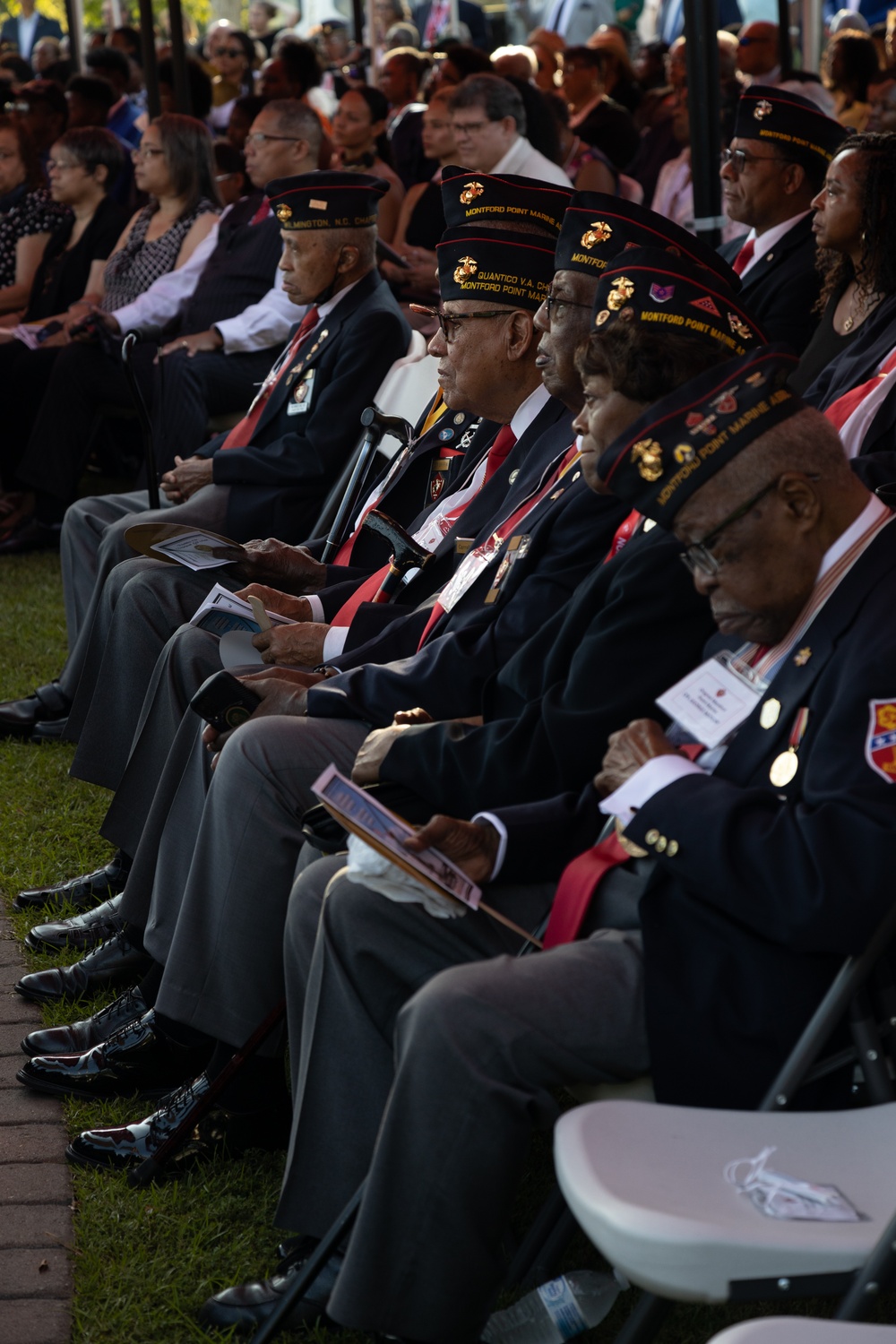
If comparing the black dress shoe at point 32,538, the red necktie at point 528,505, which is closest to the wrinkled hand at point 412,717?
the red necktie at point 528,505

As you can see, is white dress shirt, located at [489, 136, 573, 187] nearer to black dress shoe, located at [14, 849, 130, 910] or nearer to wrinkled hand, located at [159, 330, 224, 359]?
wrinkled hand, located at [159, 330, 224, 359]

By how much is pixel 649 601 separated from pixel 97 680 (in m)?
1.91

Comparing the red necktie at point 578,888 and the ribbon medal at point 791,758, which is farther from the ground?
the ribbon medal at point 791,758

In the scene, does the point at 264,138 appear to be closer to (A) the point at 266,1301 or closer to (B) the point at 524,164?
(B) the point at 524,164

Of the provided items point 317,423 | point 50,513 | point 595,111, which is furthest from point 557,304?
point 595,111

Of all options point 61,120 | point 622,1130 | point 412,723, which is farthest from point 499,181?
point 61,120

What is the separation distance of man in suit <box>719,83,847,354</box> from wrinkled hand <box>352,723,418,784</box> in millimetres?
2073

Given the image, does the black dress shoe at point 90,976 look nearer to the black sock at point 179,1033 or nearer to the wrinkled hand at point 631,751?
the black sock at point 179,1033

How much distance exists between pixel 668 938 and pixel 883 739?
15.7 inches

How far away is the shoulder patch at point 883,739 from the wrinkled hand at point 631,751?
Result: 299 mm

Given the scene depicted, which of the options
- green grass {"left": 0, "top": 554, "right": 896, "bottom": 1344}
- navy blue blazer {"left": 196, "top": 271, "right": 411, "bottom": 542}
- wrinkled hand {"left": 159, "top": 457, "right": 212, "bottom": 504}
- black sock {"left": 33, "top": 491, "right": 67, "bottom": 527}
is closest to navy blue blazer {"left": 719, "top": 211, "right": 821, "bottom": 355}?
navy blue blazer {"left": 196, "top": 271, "right": 411, "bottom": 542}

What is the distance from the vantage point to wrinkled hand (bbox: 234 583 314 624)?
3699mm

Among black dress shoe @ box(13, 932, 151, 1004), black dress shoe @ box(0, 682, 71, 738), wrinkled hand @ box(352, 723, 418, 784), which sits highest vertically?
wrinkled hand @ box(352, 723, 418, 784)

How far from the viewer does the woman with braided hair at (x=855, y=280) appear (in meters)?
3.23
